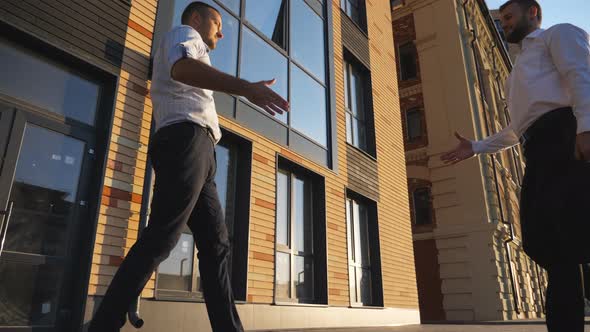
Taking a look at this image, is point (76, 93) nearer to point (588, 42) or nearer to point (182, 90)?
point (182, 90)

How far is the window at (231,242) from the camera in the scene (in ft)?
16.6

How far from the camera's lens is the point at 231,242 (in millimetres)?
5930

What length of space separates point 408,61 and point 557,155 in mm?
19025

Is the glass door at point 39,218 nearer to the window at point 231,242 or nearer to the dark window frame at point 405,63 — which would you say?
the window at point 231,242

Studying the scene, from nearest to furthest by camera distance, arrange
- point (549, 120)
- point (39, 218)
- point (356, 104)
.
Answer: point (549, 120)
point (39, 218)
point (356, 104)

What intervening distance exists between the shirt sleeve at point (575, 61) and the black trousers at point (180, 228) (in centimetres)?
189

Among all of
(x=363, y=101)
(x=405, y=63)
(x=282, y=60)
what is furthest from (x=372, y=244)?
(x=405, y=63)

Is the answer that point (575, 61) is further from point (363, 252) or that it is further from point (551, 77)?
point (363, 252)

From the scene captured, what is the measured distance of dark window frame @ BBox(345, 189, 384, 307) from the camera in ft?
28.0

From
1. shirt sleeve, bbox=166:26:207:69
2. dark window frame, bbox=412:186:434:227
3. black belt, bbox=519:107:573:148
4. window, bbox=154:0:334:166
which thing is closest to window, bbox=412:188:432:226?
dark window frame, bbox=412:186:434:227

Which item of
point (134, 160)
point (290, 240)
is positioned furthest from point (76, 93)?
point (290, 240)

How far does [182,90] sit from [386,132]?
9.22 metres

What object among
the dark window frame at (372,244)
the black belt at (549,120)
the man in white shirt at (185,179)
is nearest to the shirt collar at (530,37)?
the black belt at (549,120)

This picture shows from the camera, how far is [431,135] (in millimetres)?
17797
